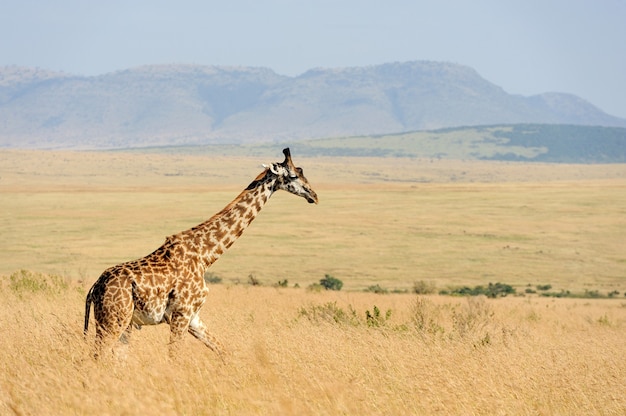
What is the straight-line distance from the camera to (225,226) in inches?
403

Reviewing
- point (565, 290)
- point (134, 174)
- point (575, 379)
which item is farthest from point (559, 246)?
point (134, 174)

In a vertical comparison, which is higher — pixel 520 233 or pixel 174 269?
pixel 174 269

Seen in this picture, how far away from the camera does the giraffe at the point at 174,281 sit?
9.01m

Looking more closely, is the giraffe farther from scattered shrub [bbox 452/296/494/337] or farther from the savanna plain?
scattered shrub [bbox 452/296/494/337]

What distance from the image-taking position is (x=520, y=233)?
6775cm

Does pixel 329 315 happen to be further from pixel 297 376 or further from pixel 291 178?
pixel 297 376

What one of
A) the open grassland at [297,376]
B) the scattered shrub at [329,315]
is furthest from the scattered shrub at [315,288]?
the open grassland at [297,376]

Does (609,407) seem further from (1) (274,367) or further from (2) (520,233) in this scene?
→ (2) (520,233)

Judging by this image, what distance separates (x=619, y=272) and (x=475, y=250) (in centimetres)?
1029

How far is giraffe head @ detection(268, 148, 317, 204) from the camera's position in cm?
1012

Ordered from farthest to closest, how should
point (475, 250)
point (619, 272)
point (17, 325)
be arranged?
point (475, 250), point (619, 272), point (17, 325)

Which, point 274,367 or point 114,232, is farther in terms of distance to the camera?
point 114,232

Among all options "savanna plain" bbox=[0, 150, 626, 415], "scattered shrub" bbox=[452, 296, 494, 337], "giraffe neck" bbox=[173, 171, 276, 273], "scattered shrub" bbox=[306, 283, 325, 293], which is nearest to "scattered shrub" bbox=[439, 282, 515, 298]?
"savanna plain" bbox=[0, 150, 626, 415]

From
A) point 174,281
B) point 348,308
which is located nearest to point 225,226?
point 174,281
